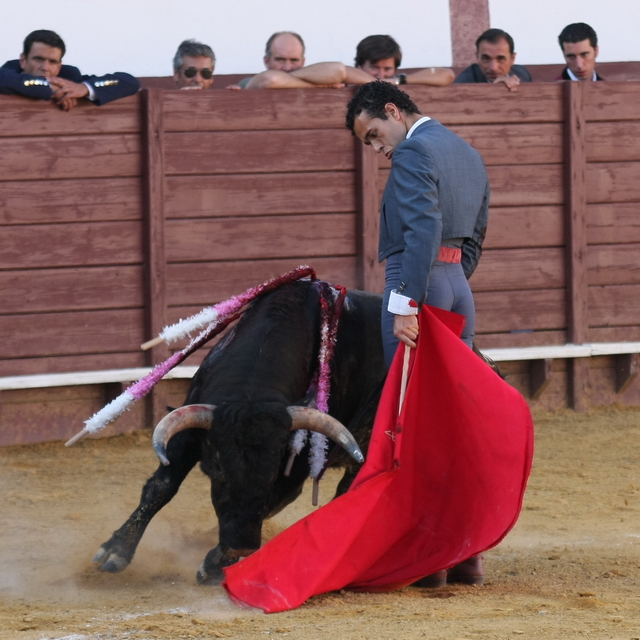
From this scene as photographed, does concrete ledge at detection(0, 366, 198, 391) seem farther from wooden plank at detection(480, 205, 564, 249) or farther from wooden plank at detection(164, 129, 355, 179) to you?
wooden plank at detection(480, 205, 564, 249)

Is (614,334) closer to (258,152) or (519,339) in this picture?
(519,339)

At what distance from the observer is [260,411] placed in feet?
11.9

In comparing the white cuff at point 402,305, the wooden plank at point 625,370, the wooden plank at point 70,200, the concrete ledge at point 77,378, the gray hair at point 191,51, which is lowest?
the wooden plank at point 625,370

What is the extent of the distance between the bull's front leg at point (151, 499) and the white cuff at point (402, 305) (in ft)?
2.92

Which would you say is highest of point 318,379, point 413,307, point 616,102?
point 616,102

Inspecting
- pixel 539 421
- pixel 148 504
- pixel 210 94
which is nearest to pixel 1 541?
pixel 148 504

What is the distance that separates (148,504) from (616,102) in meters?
4.43

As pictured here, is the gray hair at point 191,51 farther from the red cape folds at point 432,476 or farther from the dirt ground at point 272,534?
the red cape folds at point 432,476

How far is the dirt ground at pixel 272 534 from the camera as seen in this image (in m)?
2.89

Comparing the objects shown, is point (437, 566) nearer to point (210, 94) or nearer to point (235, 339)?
point (235, 339)

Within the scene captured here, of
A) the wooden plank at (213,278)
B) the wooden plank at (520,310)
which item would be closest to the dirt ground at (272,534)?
the wooden plank at (520,310)

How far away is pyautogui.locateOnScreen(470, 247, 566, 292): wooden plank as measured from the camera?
→ 6.85 metres

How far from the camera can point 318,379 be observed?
13.4 ft

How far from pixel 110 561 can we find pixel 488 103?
4047 mm
